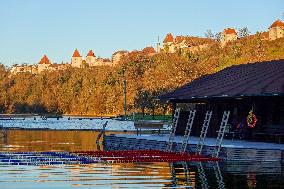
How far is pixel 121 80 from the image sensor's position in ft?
468

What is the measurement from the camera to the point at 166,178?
1994 cm

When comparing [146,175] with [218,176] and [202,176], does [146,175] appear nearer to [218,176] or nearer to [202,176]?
[202,176]

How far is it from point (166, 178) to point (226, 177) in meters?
2.02

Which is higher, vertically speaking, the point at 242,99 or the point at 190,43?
the point at 190,43

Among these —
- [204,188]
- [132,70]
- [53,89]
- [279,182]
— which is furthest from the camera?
[53,89]

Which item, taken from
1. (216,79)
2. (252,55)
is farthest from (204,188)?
(252,55)

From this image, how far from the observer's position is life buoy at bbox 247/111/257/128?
30898 mm

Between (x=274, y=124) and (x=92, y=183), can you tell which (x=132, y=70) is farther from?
(x=92, y=183)

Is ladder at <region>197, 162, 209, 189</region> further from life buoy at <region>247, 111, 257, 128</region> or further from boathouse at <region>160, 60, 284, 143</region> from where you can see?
life buoy at <region>247, 111, 257, 128</region>

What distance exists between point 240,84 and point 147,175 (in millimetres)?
13568

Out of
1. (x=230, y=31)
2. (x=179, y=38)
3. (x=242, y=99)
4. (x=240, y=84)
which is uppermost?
(x=230, y=31)

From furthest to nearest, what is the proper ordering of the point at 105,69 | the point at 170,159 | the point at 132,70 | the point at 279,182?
the point at 105,69
the point at 132,70
the point at 170,159
the point at 279,182

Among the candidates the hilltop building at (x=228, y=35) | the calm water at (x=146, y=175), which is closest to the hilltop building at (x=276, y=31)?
the hilltop building at (x=228, y=35)

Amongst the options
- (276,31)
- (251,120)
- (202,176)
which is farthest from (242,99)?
(276,31)
